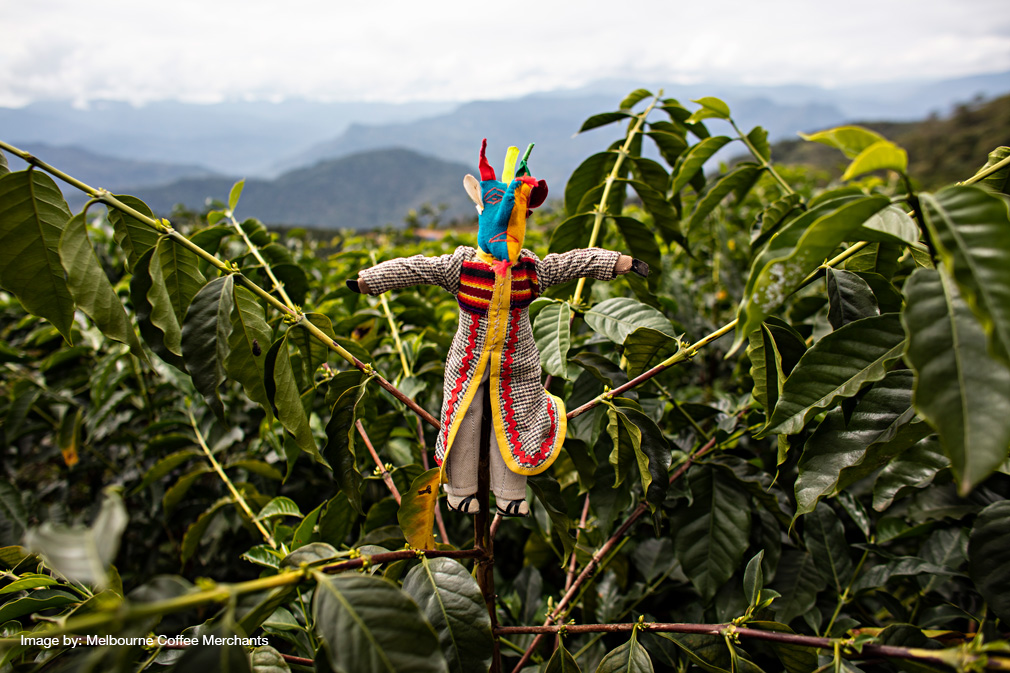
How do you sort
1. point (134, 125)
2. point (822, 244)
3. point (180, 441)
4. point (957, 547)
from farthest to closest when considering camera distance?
point (134, 125) → point (180, 441) → point (957, 547) → point (822, 244)

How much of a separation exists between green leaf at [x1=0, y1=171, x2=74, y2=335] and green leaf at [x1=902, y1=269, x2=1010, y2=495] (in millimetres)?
1254

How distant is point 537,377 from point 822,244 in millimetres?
527

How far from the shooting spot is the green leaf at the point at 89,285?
805 millimetres

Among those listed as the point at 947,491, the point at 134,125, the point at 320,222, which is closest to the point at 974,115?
the point at 947,491

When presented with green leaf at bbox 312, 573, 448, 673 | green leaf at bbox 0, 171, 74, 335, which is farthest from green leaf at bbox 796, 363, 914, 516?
green leaf at bbox 0, 171, 74, 335

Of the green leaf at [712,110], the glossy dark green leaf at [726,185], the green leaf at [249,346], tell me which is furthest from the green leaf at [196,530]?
the green leaf at [712,110]

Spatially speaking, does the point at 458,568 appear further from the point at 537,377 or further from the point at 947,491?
the point at 947,491

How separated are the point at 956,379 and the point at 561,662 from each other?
0.80 m

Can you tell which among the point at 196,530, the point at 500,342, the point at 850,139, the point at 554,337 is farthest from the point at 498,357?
the point at 196,530

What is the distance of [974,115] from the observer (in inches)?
951

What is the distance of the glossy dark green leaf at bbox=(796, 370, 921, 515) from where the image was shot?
0.83 m

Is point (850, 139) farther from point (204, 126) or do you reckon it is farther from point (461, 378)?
point (204, 126)

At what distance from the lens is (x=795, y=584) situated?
1.27 meters

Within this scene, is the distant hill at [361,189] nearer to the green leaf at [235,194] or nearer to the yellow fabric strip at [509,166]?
the green leaf at [235,194]
